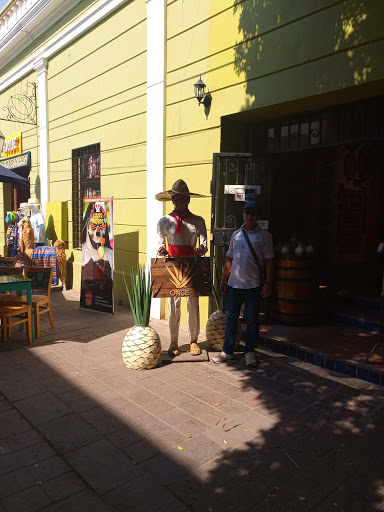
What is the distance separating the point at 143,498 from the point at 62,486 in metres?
0.52

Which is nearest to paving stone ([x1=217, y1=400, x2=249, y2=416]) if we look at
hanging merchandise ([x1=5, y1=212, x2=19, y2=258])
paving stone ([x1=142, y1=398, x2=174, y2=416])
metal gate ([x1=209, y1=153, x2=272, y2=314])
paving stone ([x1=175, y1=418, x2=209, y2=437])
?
paving stone ([x1=175, y1=418, x2=209, y2=437])

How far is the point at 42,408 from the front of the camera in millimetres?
3398

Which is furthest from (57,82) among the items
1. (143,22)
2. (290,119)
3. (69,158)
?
(290,119)

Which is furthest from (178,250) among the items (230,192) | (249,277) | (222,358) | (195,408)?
(195,408)

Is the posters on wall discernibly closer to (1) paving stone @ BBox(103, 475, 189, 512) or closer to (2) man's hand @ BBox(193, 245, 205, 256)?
(2) man's hand @ BBox(193, 245, 205, 256)

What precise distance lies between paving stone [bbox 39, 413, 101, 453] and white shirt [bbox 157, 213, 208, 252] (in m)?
2.10

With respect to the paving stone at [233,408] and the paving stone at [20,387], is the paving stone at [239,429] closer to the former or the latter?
the paving stone at [233,408]

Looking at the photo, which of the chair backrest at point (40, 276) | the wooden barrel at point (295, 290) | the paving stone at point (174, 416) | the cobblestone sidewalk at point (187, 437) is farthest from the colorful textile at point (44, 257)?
the paving stone at point (174, 416)

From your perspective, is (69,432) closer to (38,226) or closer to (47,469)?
(47,469)

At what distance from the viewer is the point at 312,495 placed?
2342 millimetres

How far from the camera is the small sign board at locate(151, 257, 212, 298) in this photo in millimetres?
4449

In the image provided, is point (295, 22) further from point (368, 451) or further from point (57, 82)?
point (57, 82)

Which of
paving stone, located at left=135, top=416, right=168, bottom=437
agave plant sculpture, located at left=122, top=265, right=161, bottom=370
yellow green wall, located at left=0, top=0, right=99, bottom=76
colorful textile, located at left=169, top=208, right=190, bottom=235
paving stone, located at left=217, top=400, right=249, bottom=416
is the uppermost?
yellow green wall, located at left=0, top=0, right=99, bottom=76

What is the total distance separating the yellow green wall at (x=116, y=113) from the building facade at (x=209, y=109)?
0.11 feet
